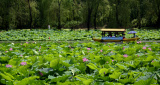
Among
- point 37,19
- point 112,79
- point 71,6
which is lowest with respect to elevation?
point 112,79

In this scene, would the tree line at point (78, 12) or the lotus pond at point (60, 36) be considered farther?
the tree line at point (78, 12)

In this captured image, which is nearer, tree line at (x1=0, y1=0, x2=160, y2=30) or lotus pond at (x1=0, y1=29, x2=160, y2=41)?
lotus pond at (x1=0, y1=29, x2=160, y2=41)

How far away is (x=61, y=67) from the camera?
82.1 inches

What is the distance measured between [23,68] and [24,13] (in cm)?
3002

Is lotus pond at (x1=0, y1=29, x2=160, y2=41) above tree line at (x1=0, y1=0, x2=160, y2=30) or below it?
below

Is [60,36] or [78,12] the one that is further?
[78,12]

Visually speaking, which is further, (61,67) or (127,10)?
(127,10)

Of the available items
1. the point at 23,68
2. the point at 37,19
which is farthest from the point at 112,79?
the point at 37,19

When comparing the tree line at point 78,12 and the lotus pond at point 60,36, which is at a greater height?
the tree line at point 78,12

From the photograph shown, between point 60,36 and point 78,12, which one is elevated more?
point 78,12

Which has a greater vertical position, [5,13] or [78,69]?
[5,13]

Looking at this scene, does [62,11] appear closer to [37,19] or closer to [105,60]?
[37,19]

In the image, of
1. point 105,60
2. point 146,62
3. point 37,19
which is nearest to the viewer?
point 146,62

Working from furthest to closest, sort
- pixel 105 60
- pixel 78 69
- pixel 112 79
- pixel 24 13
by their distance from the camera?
pixel 24 13
pixel 105 60
pixel 78 69
pixel 112 79
